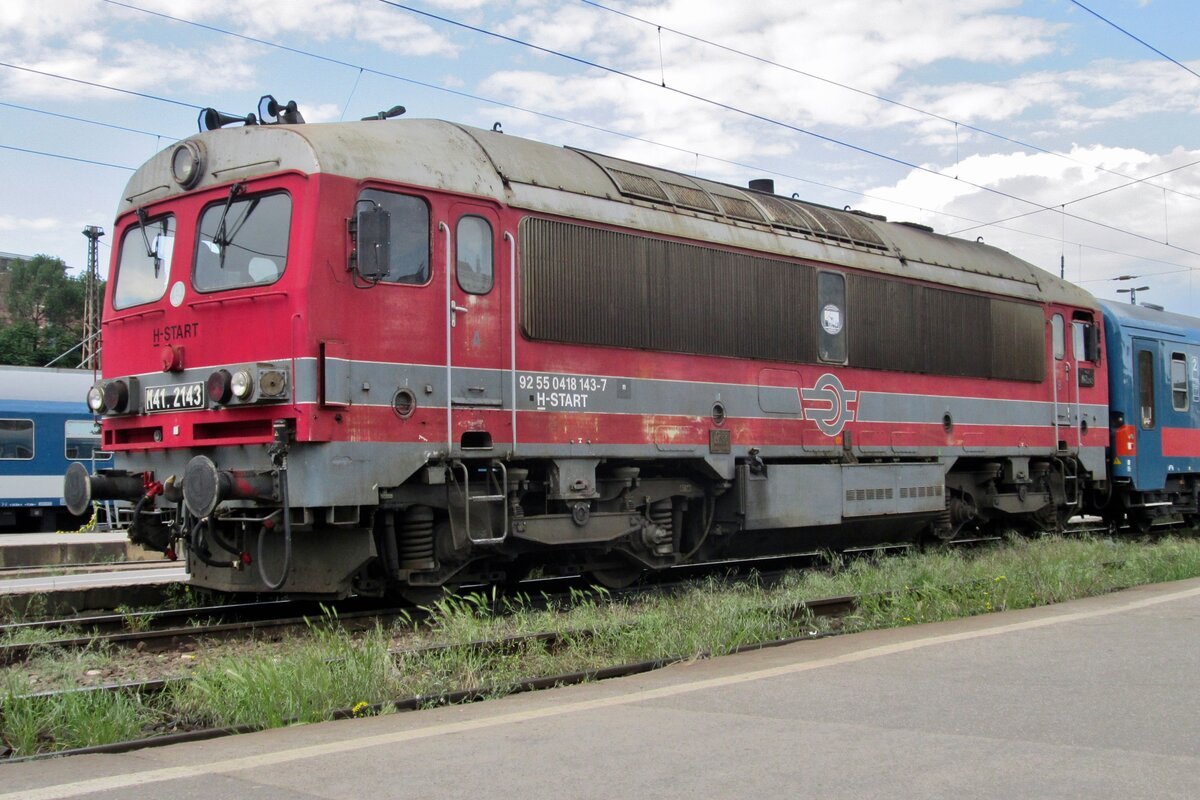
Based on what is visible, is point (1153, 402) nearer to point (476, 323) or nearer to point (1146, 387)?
point (1146, 387)

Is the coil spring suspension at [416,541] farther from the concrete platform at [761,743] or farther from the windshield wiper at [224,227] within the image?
the concrete platform at [761,743]

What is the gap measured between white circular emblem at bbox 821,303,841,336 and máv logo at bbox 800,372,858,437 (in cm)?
51

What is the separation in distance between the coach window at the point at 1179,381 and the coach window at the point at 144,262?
15.6 meters

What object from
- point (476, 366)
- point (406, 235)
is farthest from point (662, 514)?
point (406, 235)

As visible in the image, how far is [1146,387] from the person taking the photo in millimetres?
17859

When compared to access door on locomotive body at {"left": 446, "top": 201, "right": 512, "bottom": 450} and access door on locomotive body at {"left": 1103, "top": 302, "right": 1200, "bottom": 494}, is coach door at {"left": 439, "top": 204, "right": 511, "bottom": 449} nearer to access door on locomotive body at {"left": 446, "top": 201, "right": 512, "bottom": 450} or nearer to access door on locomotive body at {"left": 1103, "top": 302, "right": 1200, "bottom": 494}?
access door on locomotive body at {"left": 446, "top": 201, "right": 512, "bottom": 450}

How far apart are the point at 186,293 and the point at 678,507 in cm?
517

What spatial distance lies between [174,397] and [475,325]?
249cm

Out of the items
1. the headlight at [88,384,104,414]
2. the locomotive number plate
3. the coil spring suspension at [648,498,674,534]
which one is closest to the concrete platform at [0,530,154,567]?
the headlight at [88,384,104,414]

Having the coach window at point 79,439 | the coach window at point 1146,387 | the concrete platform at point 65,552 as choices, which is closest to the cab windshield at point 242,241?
the concrete platform at point 65,552

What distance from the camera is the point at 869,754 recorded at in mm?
4938

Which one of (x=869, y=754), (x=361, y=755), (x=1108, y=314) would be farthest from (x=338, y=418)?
(x=1108, y=314)

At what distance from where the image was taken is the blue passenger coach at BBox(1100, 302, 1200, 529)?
17.4 meters

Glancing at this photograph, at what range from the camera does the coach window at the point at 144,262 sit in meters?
9.51
